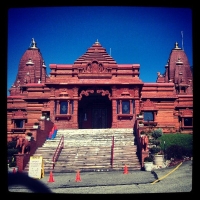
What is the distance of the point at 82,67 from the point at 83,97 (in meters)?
2.56

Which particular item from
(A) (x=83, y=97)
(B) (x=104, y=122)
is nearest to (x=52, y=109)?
(A) (x=83, y=97)

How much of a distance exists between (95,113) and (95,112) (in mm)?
89

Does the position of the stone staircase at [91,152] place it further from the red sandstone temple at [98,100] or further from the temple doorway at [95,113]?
the temple doorway at [95,113]

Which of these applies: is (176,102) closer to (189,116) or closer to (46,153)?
(189,116)

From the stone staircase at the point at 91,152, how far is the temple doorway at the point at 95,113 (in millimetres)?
5364

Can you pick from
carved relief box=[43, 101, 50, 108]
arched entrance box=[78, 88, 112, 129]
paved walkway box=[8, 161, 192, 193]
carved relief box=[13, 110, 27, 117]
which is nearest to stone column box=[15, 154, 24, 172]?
paved walkway box=[8, 161, 192, 193]

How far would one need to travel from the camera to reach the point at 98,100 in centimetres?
2292

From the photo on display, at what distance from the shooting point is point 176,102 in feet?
77.5

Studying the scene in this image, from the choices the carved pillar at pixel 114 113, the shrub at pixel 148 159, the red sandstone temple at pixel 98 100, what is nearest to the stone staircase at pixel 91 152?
the shrub at pixel 148 159

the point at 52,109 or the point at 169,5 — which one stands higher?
the point at 169,5

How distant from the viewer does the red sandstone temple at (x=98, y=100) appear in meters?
20.7

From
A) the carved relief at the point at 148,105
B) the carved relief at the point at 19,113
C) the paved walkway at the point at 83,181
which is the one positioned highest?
Answer: the carved relief at the point at 148,105
